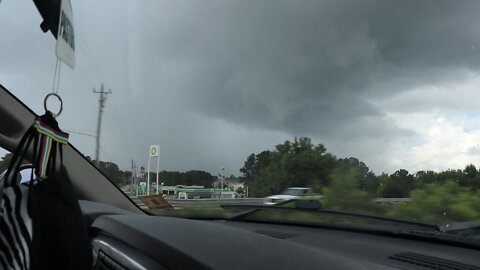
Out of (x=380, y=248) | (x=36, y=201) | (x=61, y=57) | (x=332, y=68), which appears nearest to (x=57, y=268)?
(x=36, y=201)

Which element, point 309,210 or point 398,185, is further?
point 309,210

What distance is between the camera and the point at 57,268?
1.14 metres

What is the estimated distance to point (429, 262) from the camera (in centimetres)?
178

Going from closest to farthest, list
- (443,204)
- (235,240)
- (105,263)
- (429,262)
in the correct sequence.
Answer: (235,240), (105,263), (429,262), (443,204)

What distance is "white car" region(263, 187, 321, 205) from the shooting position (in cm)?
280

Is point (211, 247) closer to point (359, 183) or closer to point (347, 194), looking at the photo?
point (359, 183)

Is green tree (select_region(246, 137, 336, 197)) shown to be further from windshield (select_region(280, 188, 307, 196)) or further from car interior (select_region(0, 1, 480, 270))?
car interior (select_region(0, 1, 480, 270))

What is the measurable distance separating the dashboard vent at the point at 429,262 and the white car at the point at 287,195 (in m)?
0.92

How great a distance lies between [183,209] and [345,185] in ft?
4.14

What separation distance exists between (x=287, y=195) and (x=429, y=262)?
1198 mm

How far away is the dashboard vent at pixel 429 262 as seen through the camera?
1.69 meters

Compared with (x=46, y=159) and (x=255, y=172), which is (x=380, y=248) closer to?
(x=255, y=172)

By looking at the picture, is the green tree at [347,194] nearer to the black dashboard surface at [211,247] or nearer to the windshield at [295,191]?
the windshield at [295,191]

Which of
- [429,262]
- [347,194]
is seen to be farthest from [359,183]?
[429,262]
